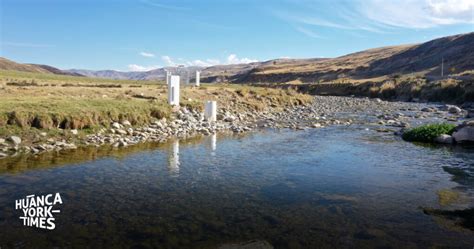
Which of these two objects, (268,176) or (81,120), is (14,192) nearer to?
(268,176)

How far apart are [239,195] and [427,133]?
1650 cm

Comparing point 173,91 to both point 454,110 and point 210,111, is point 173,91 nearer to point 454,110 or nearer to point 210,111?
point 210,111

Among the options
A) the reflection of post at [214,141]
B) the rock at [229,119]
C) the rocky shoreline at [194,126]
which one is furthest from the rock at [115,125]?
the rock at [229,119]

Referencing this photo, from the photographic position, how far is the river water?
888 cm

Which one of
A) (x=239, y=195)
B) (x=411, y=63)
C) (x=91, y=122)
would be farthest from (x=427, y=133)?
(x=411, y=63)

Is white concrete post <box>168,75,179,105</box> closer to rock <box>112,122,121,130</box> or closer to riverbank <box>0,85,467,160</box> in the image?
riverbank <box>0,85,467,160</box>

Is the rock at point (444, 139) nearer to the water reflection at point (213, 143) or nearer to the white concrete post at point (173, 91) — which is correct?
the water reflection at point (213, 143)

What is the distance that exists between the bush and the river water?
2.87m

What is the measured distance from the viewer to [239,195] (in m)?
12.1

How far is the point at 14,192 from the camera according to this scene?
39.0 feet

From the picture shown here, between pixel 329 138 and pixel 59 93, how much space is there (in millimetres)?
21501

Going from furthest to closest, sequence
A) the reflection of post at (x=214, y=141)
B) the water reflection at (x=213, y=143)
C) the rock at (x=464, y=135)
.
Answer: the rock at (x=464, y=135)
the reflection of post at (x=214, y=141)
the water reflection at (x=213, y=143)

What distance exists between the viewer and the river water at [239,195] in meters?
8.88

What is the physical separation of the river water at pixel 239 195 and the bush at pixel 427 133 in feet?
9.40
